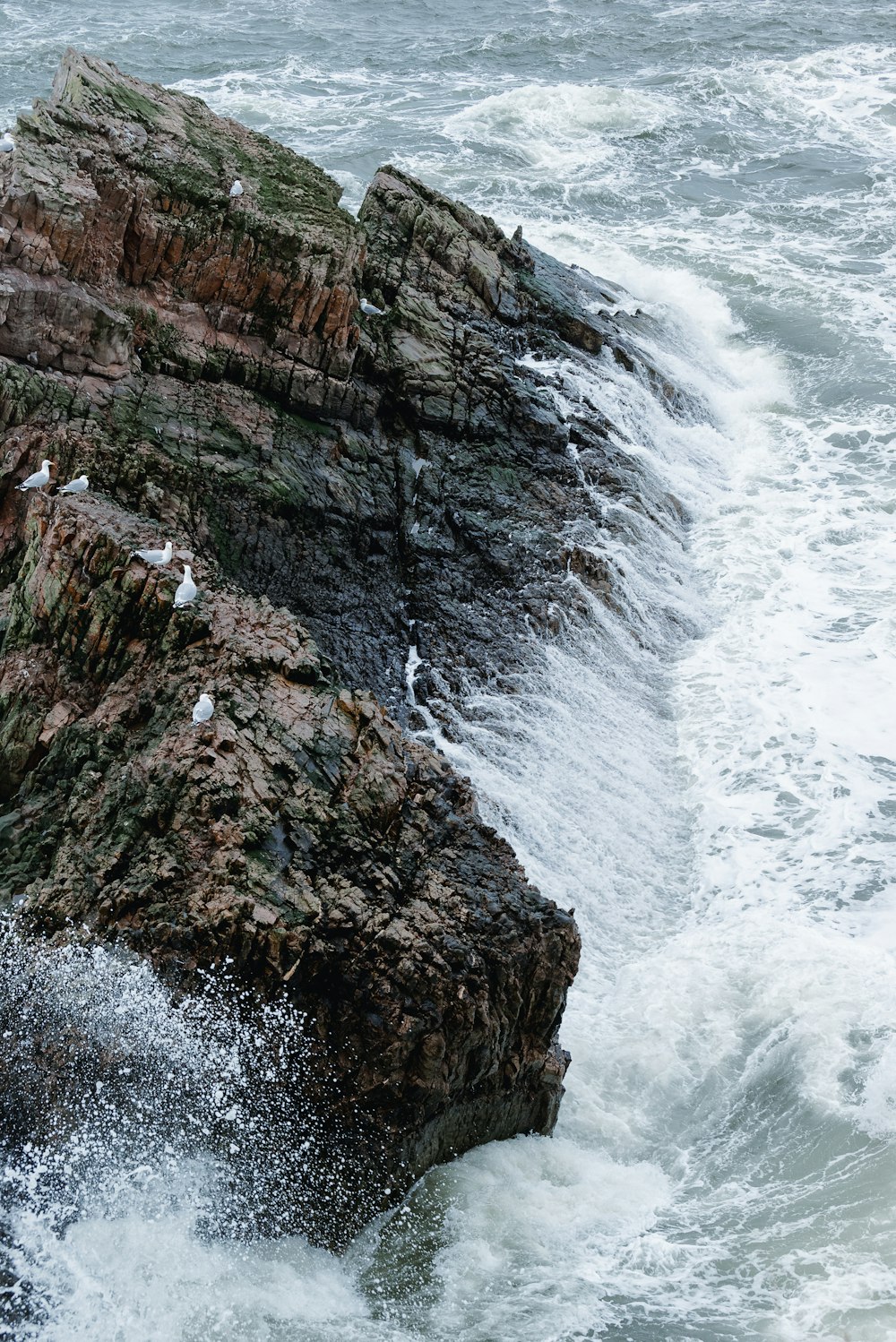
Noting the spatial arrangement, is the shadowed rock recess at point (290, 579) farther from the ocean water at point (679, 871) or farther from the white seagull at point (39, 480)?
the ocean water at point (679, 871)

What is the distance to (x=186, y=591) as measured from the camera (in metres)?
12.5

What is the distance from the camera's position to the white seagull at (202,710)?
1161cm

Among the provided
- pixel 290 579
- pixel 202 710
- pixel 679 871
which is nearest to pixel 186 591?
pixel 202 710

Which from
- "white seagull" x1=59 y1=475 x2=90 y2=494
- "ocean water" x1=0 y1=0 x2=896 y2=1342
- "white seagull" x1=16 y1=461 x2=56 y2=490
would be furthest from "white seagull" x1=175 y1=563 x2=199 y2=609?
"ocean water" x1=0 y1=0 x2=896 y2=1342

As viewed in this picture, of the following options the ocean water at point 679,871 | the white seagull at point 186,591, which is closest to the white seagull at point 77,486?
the white seagull at point 186,591

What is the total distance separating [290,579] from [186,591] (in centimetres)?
392

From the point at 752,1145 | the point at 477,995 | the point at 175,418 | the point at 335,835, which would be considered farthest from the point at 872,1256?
the point at 175,418

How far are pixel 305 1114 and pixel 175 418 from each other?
8.91 metres

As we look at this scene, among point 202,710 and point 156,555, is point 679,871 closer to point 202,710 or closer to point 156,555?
point 202,710

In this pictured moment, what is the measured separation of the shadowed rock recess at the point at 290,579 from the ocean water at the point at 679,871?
30.2 inches

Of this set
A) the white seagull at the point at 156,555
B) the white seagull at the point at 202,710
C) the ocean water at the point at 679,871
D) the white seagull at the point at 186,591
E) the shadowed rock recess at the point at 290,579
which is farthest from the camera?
the white seagull at the point at 156,555

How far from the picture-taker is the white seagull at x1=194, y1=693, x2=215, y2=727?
38.1ft

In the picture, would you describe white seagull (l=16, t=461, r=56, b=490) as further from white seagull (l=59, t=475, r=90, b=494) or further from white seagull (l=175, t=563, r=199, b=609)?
white seagull (l=175, t=563, r=199, b=609)

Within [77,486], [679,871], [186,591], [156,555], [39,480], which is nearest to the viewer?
[186,591]
